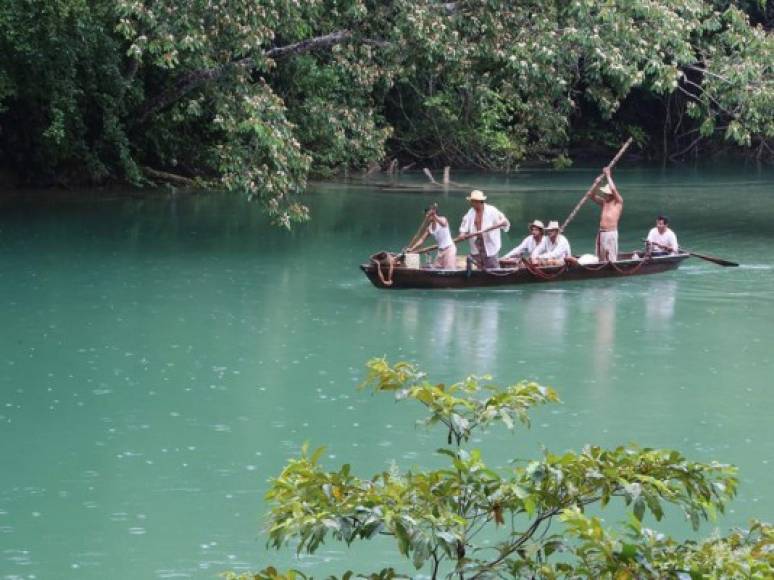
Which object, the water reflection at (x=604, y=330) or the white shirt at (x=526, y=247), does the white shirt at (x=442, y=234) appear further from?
the water reflection at (x=604, y=330)

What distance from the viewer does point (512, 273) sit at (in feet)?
52.7

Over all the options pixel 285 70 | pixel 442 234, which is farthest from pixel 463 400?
pixel 285 70

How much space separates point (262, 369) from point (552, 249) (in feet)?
18.8

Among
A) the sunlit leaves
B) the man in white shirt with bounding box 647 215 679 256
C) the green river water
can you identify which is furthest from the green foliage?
the man in white shirt with bounding box 647 215 679 256

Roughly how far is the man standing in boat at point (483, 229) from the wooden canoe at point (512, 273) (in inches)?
10.8

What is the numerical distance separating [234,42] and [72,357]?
265 inches

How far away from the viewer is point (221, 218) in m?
22.4

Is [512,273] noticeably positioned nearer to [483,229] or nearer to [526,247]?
[483,229]

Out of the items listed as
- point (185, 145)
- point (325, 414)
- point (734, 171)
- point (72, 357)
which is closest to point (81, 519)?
point (325, 414)

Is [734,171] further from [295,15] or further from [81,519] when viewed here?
[81,519]

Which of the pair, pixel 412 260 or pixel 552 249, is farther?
pixel 552 249

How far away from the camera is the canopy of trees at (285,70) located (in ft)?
59.3

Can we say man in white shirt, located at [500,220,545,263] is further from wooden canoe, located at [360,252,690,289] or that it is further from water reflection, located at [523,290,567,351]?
A: water reflection, located at [523,290,567,351]

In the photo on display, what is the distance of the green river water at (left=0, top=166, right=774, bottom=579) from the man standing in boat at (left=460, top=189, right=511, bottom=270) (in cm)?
46
